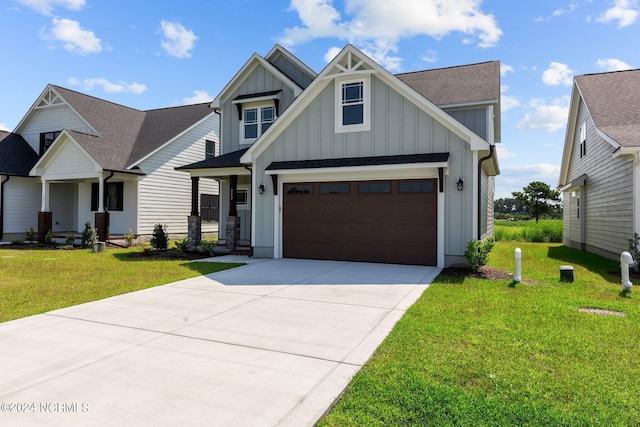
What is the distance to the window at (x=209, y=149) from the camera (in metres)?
22.6

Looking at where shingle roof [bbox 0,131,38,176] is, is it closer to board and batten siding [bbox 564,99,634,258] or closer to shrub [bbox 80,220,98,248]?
shrub [bbox 80,220,98,248]

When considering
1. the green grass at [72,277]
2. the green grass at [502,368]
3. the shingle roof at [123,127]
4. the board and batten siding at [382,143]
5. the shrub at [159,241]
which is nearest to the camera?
the green grass at [502,368]

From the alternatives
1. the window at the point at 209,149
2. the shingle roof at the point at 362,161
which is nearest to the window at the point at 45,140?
the window at the point at 209,149

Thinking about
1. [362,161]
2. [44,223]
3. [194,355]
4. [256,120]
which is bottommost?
[194,355]

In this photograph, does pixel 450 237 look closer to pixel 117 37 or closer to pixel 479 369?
pixel 479 369

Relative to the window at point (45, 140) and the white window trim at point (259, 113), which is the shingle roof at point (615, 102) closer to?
the white window trim at point (259, 113)

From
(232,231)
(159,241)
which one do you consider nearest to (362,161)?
(232,231)

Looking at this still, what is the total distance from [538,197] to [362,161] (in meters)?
38.1

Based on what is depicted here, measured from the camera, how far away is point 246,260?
42.0 feet

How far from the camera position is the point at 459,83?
52.2ft

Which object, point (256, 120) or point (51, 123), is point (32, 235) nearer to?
point (51, 123)

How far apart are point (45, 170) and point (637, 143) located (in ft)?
80.2

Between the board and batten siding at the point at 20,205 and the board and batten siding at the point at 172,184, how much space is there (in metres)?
7.28

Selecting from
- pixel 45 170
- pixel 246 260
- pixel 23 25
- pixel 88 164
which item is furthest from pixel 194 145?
pixel 246 260
